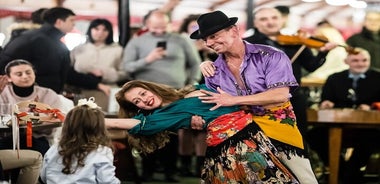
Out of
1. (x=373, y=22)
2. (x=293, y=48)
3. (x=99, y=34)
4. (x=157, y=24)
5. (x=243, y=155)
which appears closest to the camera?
(x=243, y=155)

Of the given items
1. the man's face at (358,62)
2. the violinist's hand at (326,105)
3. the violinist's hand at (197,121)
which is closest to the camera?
the violinist's hand at (197,121)

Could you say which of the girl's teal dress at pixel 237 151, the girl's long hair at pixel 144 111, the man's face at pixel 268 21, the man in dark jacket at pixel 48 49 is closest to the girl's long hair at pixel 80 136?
the girl's long hair at pixel 144 111

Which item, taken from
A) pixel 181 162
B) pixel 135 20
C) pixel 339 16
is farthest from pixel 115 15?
pixel 339 16

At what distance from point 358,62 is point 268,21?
138 cm

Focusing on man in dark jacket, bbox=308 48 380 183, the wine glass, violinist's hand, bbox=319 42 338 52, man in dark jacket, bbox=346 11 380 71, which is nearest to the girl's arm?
the wine glass

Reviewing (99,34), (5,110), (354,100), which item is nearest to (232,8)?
(99,34)

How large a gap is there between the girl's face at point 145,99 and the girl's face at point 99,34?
3463mm

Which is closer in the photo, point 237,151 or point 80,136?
point 237,151

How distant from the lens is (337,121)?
7164 millimetres

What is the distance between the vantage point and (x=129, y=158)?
24.7 feet

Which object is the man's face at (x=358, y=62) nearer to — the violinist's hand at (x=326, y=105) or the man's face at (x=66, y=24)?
the violinist's hand at (x=326, y=105)

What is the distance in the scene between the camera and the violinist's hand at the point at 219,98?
14.2 ft

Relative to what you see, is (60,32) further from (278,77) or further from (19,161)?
(278,77)

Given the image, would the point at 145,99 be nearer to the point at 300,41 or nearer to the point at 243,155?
the point at 243,155
